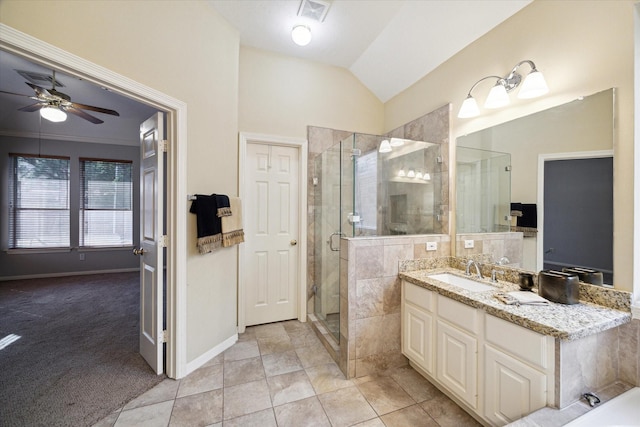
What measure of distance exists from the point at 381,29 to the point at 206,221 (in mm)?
2460

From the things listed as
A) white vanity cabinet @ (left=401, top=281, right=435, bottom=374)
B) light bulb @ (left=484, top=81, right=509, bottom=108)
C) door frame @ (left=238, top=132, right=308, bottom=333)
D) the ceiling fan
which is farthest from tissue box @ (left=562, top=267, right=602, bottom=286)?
the ceiling fan

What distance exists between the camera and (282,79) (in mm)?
2895

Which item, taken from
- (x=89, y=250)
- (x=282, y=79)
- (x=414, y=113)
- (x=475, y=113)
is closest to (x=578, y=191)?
(x=475, y=113)

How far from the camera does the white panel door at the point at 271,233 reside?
2.86 meters

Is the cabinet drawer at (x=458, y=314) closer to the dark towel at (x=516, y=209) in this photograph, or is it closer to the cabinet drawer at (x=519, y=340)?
the cabinet drawer at (x=519, y=340)

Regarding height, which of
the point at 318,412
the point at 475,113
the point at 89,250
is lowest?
the point at 318,412

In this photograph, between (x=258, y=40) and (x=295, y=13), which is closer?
(x=295, y=13)

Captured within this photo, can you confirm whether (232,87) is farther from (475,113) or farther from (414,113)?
(475,113)

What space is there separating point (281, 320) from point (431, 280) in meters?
1.90

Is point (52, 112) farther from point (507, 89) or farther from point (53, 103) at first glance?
point (507, 89)

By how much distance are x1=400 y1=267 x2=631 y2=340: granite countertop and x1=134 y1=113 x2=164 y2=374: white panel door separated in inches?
87.4

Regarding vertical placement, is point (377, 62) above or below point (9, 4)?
above

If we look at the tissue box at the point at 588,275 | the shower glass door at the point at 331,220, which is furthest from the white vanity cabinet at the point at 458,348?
the shower glass door at the point at 331,220

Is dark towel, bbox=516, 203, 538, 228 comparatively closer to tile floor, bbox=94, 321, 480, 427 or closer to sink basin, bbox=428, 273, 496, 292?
sink basin, bbox=428, 273, 496, 292
